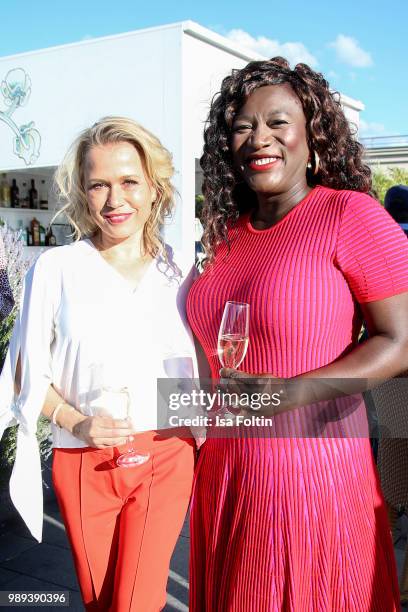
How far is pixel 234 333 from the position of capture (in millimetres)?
1735

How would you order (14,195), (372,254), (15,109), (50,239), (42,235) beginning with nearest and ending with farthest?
(372,254), (15,109), (14,195), (42,235), (50,239)

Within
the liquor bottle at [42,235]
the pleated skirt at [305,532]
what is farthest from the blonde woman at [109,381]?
the liquor bottle at [42,235]

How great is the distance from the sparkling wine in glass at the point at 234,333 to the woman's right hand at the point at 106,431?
15.3 inches

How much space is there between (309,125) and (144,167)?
577 millimetres

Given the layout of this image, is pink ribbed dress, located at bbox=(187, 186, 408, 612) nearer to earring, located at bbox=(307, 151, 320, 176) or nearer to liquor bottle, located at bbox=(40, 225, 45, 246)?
earring, located at bbox=(307, 151, 320, 176)

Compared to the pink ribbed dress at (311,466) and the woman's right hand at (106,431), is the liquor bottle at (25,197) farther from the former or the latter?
the pink ribbed dress at (311,466)

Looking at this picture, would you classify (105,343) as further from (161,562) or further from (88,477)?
(161,562)

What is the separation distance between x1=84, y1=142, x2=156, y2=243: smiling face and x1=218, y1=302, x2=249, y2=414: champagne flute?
0.58 meters

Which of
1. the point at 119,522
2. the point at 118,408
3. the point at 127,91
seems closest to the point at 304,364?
the point at 118,408

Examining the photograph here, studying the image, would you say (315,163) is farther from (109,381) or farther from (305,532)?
(305,532)

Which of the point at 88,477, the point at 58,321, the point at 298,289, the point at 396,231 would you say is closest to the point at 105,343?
the point at 58,321

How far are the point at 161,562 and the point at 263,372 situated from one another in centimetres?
72

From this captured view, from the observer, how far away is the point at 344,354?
1759mm

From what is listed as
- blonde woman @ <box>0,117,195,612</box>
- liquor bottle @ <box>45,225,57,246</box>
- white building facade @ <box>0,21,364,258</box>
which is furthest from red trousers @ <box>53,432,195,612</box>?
liquor bottle @ <box>45,225,57,246</box>
